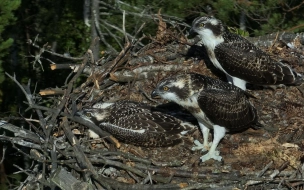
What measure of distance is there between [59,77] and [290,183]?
8761 mm

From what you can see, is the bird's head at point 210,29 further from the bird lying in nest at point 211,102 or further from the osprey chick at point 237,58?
the bird lying in nest at point 211,102

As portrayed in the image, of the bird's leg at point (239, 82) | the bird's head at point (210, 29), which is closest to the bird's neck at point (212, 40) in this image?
the bird's head at point (210, 29)

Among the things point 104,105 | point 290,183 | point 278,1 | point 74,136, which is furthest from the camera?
point 278,1

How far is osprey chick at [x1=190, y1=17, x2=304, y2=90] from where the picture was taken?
934 cm

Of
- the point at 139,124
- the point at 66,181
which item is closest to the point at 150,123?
the point at 139,124

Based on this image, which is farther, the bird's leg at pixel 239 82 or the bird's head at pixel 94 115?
the bird's leg at pixel 239 82

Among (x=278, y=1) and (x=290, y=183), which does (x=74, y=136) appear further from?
(x=278, y=1)

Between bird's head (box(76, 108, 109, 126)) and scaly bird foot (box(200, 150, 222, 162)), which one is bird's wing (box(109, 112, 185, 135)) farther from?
scaly bird foot (box(200, 150, 222, 162))

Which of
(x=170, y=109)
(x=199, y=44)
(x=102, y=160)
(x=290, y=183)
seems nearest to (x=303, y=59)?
(x=199, y=44)

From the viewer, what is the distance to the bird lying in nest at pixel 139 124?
28.9ft

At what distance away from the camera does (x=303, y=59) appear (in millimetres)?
10406

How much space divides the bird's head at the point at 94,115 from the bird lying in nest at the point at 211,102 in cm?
85

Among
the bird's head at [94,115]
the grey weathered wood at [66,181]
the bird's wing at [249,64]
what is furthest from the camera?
→ the bird's wing at [249,64]

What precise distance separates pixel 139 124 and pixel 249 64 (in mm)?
1657
